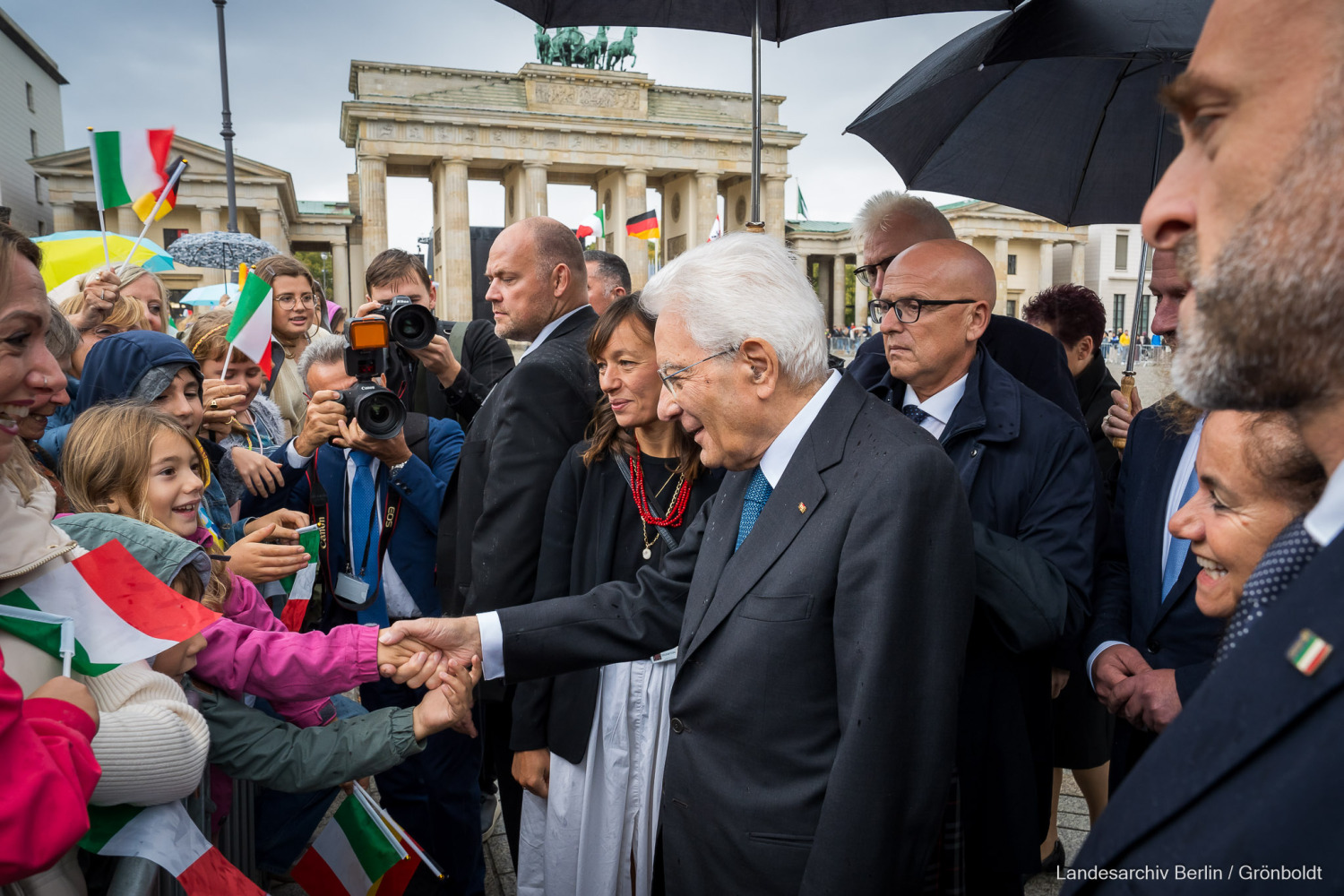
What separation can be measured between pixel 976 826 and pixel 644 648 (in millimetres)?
1060

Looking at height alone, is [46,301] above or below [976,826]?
above

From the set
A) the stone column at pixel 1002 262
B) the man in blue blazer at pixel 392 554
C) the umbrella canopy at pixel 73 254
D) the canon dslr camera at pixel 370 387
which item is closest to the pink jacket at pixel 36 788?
the canon dslr camera at pixel 370 387

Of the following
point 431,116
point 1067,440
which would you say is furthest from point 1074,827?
point 431,116

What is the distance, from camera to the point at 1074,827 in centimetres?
395

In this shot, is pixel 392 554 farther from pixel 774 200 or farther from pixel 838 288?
pixel 838 288

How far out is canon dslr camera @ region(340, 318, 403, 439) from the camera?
3.10 metres

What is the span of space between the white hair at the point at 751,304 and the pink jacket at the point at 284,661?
4.58 ft

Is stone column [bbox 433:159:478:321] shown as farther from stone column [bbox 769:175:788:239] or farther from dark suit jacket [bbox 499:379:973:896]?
dark suit jacket [bbox 499:379:973:896]

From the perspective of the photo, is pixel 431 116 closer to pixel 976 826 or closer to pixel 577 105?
pixel 577 105

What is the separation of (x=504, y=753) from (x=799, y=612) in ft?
6.62

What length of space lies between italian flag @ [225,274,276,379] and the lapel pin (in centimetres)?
396

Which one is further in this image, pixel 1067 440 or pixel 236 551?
pixel 236 551

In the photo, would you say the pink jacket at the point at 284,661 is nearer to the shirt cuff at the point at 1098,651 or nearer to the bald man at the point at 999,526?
the bald man at the point at 999,526

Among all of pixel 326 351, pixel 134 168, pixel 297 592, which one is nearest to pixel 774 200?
pixel 134 168
